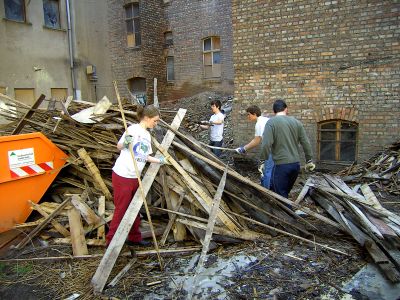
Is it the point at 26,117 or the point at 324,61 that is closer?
the point at 26,117

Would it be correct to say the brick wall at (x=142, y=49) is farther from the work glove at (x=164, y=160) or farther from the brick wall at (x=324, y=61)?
the work glove at (x=164, y=160)

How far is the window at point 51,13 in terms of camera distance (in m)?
14.4

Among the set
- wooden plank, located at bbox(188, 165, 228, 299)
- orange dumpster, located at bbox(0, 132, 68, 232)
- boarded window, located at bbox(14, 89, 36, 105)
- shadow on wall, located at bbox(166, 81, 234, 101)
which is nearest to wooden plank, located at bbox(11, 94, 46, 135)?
orange dumpster, located at bbox(0, 132, 68, 232)

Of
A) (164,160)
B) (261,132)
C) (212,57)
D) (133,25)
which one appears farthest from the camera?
(133,25)

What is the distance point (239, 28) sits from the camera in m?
8.14

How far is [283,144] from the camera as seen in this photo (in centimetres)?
A: 470

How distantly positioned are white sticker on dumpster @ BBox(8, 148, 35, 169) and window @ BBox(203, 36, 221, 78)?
473 inches

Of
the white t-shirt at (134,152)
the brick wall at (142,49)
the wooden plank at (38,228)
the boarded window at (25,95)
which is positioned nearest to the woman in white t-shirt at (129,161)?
the white t-shirt at (134,152)

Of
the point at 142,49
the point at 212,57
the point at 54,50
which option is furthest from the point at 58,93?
the point at 212,57

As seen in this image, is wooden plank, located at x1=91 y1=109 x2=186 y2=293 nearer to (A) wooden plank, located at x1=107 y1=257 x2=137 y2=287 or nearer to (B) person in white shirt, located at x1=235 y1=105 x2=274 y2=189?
(A) wooden plank, located at x1=107 y1=257 x2=137 y2=287

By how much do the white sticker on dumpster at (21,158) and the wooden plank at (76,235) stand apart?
1157 millimetres

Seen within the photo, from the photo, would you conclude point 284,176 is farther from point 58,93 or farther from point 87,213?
point 58,93

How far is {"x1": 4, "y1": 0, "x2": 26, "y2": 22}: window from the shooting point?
13.0 meters

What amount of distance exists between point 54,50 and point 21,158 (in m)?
11.5
